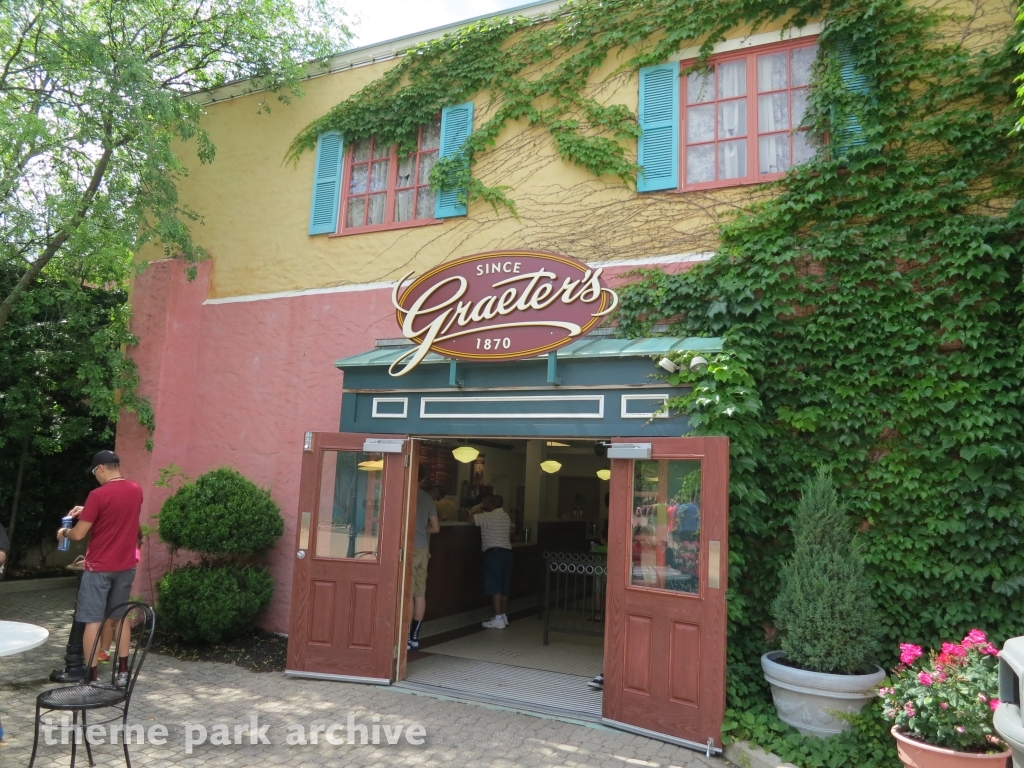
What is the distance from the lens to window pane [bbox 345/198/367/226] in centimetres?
863

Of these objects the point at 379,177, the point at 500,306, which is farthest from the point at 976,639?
the point at 379,177

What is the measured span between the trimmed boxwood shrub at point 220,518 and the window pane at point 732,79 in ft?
20.3

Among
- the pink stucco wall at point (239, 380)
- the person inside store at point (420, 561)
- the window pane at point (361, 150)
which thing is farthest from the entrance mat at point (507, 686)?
the window pane at point (361, 150)

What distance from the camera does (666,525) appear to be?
575cm

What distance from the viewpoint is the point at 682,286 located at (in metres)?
6.64

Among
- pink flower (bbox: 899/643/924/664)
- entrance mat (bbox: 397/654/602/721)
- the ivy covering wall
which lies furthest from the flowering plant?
entrance mat (bbox: 397/654/602/721)

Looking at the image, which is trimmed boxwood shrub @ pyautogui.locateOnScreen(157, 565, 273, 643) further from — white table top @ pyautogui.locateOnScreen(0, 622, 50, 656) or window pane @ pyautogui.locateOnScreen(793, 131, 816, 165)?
window pane @ pyautogui.locateOnScreen(793, 131, 816, 165)

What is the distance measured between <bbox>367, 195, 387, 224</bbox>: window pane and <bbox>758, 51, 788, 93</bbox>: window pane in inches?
162

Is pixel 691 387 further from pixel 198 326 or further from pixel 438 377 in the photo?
pixel 198 326

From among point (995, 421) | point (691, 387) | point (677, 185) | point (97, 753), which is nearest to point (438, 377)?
point (691, 387)

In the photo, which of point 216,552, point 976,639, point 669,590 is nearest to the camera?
point 976,639

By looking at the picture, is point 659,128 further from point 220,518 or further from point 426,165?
point 220,518

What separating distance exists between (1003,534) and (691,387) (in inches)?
94.4

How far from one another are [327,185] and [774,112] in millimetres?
4906
